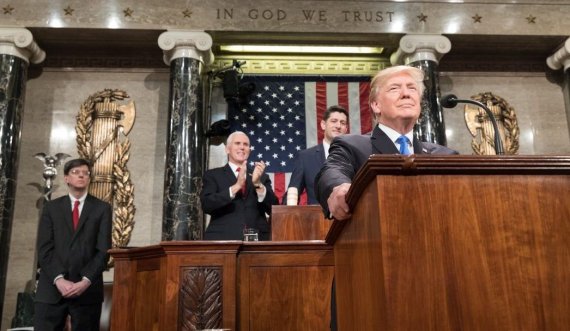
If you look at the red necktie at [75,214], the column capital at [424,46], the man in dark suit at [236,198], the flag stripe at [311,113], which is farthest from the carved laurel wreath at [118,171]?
the column capital at [424,46]

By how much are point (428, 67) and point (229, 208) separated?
420 cm

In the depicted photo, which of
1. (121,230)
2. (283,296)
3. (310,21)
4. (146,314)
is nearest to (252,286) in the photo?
(283,296)

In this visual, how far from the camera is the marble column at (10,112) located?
22.8ft

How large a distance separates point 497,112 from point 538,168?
303 inches

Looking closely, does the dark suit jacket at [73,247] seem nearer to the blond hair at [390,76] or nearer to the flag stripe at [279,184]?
the blond hair at [390,76]

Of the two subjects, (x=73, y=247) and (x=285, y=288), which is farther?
(x=73, y=247)

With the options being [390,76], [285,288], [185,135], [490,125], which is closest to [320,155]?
[285,288]

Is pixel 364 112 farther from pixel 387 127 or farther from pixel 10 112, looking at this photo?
pixel 387 127

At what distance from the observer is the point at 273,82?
28.2ft

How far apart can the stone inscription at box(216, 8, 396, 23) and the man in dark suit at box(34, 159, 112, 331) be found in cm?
362

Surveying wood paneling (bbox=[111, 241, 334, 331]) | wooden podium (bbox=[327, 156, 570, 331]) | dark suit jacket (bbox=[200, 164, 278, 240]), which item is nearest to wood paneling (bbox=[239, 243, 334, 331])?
wood paneling (bbox=[111, 241, 334, 331])

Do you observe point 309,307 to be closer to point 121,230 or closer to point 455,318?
point 455,318

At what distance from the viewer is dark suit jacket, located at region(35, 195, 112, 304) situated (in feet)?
15.3

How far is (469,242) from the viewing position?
1365mm
